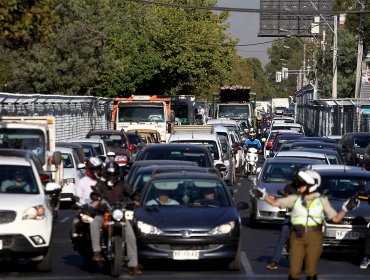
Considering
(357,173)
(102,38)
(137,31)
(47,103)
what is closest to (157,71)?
(137,31)

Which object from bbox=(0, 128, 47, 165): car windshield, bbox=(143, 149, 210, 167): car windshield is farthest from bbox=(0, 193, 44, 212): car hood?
bbox=(143, 149, 210, 167): car windshield

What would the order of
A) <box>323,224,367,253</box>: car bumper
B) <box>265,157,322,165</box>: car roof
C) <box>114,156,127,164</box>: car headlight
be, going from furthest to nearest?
<box>114,156,127,164</box>: car headlight, <box>265,157,322,165</box>: car roof, <box>323,224,367,253</box>: car bumper

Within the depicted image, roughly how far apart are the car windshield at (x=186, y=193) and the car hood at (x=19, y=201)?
1690 mm

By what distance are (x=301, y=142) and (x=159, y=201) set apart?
60.5ft

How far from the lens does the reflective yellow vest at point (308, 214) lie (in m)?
12.7

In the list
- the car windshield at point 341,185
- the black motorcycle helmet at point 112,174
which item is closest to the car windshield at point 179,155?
the car windshield at point 341,185

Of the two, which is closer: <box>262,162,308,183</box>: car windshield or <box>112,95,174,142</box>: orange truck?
<box>262,162,308,183</box>: car windshield

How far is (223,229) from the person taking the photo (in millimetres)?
16125

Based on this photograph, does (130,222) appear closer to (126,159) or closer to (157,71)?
(126,159)

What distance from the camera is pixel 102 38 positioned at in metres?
59.2

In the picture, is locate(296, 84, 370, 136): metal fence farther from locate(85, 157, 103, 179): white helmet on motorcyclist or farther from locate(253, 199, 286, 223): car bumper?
locate(85, 157, 103, 179): white helmet on motorcyclist

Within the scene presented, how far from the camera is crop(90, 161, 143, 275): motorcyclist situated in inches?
604

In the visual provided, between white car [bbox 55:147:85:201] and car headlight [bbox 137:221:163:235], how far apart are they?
11435 mm

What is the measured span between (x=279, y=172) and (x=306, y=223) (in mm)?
11271
